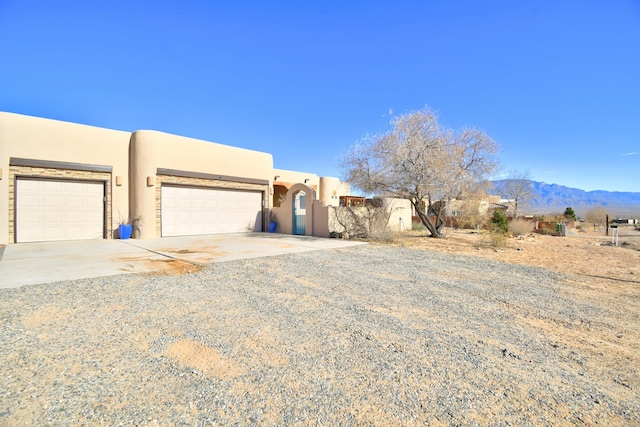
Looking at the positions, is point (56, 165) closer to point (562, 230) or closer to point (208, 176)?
point (208, 176)

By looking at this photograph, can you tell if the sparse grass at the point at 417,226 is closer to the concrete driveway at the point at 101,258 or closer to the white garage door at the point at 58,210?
the concrete driveway at the point at 101,258

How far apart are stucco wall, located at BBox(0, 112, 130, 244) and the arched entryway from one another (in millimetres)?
8343

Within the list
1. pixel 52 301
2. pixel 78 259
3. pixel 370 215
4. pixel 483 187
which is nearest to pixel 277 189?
pixel 370 215

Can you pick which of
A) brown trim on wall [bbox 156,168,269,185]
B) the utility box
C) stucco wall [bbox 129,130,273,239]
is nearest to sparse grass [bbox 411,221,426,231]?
the utility box

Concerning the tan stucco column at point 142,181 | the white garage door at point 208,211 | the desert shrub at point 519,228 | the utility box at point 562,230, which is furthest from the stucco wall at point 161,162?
the utility box at point 562,230

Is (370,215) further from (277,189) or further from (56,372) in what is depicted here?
(56,372)

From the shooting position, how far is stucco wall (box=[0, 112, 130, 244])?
11438 mm

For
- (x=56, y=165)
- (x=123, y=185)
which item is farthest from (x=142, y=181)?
(x=56, y=165)

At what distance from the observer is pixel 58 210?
12.7m

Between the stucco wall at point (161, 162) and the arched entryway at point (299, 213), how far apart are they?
3467mm

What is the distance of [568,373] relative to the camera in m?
3.19

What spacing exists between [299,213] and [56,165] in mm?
11017

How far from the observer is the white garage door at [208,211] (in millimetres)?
15375

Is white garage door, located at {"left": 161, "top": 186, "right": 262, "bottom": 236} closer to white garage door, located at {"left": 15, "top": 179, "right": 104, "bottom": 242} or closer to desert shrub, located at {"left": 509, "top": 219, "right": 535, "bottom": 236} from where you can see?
white garage door, located at {"left": 15, "top": 179, "right": 104, "bottom": 242}
